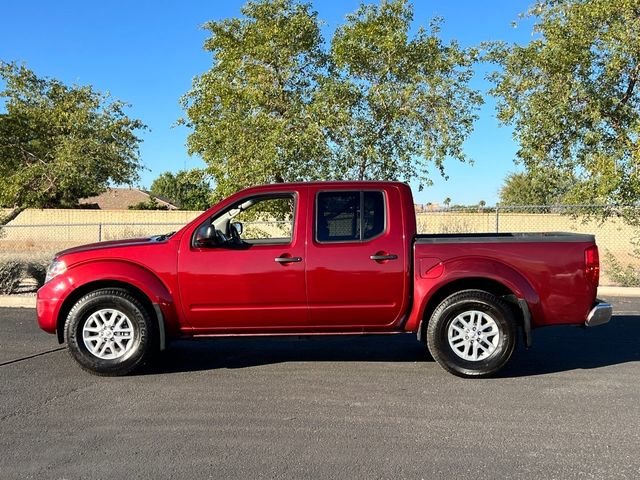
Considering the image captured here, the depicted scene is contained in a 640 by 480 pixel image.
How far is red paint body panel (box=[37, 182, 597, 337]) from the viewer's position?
5973 mm

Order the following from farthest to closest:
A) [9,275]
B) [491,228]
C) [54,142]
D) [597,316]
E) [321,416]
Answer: [491,228]
[54,142]
[9,275]
[597,316]
[321,416]

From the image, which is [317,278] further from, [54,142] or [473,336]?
[54,142]

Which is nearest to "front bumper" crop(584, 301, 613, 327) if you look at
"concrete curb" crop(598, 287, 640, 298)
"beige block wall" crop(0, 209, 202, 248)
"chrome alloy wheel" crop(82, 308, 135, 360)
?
"chrome alloy wheel" crop(82, 308, 135, 360)

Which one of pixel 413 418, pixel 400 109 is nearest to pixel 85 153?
pixel 400 109

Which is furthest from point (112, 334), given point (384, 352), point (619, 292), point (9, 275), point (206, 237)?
point (619, 292)

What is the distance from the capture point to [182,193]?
76.6m

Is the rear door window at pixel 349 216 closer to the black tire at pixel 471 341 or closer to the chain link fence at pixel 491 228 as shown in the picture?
the black tire at pixel 471 341

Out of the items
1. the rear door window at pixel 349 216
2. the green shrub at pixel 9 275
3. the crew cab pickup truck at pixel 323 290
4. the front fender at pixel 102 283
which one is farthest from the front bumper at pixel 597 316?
the green shrub at pixel 9 275

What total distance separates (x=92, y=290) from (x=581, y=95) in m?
10.2

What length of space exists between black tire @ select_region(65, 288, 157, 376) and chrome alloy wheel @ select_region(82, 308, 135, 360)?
0.02 metres

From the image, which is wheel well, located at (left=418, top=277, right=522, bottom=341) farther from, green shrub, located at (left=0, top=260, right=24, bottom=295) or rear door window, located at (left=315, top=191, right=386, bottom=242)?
green shrub, located at (left=0, top=260, right=24, bottom=295)

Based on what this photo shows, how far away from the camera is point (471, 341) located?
599 cm

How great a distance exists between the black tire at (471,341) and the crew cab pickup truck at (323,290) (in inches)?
0.4

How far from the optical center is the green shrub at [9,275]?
11914 millimetres
